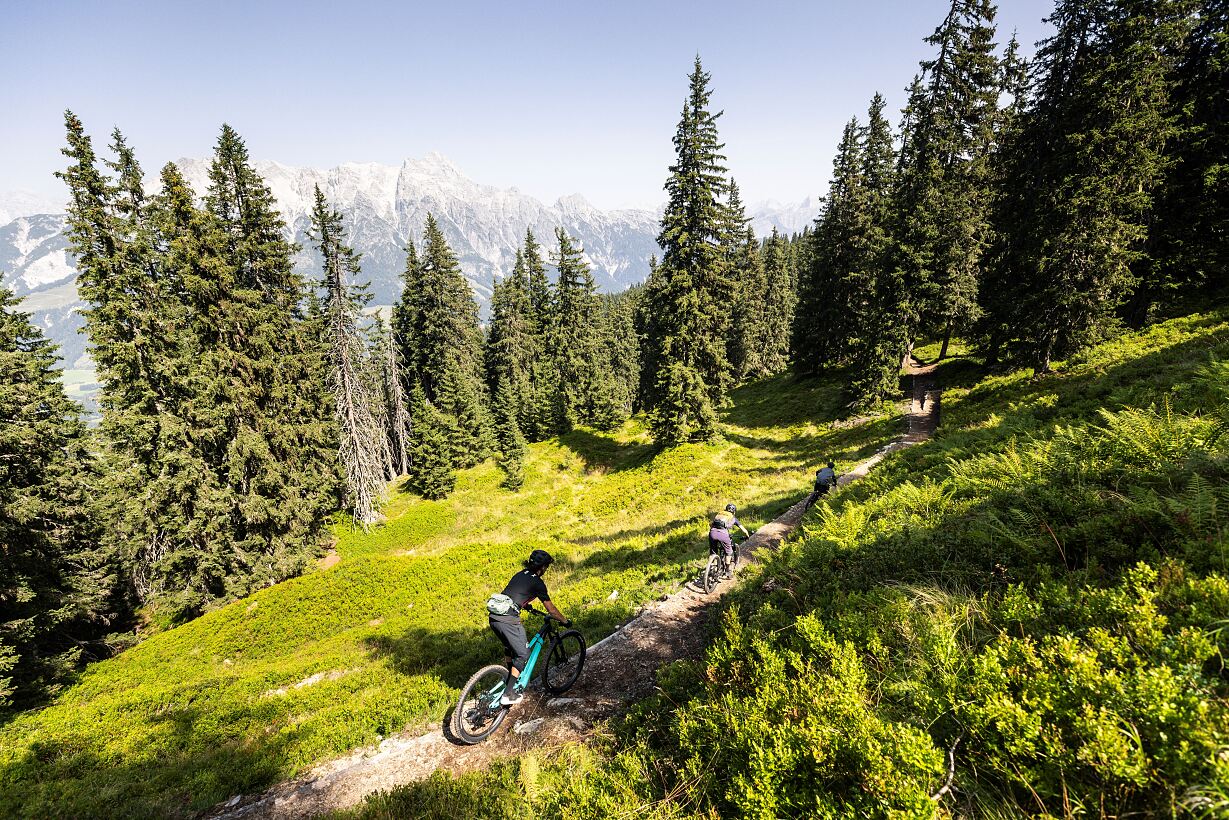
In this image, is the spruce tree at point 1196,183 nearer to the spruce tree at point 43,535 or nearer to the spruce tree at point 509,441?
the spruce tree at point 509,441

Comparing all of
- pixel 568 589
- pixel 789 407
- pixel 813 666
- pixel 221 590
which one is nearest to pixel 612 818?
pixel 813 666

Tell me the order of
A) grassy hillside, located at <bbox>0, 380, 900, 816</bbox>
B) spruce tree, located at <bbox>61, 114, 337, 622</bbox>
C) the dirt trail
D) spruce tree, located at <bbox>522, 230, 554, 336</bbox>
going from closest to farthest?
the dirt trail < grassy hillside, located at <bbox>0, 380, 900, 816</bbox> < spruce tree, located at <bbox>61, 114, 337, 622</bbox> < spruce tree, located at <bbox>522, 230, 554, 336</bbox>

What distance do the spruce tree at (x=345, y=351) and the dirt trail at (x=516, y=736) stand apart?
74.7ft

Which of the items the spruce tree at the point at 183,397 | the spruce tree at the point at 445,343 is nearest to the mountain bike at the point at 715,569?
the spruce tree at the point at 183,397

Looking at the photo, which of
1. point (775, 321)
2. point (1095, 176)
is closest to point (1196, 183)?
point (1095, 176)

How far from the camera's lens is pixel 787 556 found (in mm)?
8898

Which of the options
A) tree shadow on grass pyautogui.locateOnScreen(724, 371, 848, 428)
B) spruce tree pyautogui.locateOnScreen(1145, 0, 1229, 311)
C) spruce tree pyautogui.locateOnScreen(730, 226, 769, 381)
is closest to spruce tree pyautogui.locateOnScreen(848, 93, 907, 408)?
tree shadow on grass pyautogui.locateOnScreen(724, 371, 848, 428)

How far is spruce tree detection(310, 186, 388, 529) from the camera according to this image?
26469 mm

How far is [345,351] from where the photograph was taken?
88.4 feet

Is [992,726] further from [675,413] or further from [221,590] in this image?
[221,590]

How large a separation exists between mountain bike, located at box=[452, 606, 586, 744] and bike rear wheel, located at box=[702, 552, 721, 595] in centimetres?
379

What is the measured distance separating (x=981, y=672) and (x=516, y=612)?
5848mm

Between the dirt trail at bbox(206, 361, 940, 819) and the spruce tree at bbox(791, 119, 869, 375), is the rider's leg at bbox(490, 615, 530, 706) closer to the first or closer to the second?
the dirt trail at bbox(206, 361, 940, 819)

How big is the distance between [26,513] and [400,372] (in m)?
26.4
